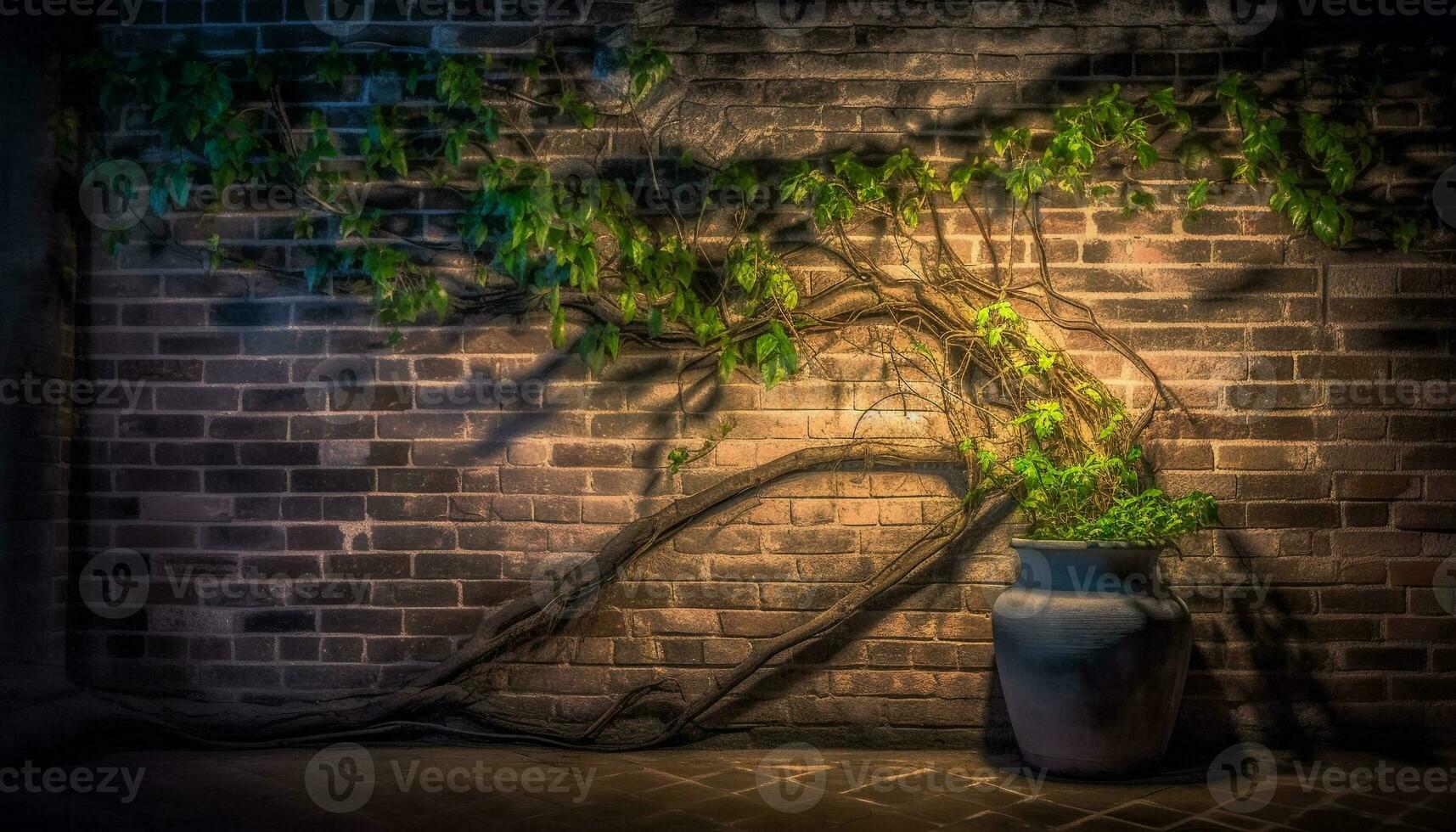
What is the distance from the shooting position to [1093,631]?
9.44 ft

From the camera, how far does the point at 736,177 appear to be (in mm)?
3408

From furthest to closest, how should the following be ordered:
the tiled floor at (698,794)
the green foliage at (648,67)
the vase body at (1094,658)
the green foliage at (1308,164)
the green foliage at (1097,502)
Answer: the green foliage at (648,67) → the green foliage at (1308,164) → the green foliage at (1097,502) → the vase body at (1094,658) → the tiled floor at (698,794)

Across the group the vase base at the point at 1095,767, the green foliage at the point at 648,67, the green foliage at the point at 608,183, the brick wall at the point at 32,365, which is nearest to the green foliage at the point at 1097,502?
the green foliage at the point at 608,183

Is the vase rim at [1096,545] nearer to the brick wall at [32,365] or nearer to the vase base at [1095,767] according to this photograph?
the vase base at [1095,767]

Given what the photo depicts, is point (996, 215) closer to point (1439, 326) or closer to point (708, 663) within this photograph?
point (1439, 326)

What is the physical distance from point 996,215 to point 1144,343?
68 centimetres

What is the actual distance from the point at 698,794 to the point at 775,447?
1.20 metres

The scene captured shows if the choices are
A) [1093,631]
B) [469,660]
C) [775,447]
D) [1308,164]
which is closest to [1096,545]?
[1093,631]

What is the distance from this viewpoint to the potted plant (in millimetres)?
2887

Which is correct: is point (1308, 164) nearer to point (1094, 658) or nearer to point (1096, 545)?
point (1096, 545)

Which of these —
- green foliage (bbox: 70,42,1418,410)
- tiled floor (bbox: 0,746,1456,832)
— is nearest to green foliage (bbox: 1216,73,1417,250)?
green foliage (bbox: 70,42,1418,410)

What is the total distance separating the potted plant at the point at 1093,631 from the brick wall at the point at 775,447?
37 cm

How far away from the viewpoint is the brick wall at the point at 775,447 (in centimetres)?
340

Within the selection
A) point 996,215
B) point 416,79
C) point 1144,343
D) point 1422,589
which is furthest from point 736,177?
point 1422,589
